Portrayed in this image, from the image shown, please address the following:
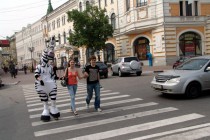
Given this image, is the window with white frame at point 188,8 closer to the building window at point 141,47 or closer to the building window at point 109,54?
the building window at point 141,47

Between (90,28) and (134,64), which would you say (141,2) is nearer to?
(90,28)

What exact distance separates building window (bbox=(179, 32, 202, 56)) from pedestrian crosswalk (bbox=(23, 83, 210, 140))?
26.8 meters

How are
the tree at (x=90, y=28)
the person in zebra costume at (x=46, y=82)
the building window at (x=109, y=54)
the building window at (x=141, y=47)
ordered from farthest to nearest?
the building window at (x=109, y=54) < the building window at (x=141, y=47) < the tree at (x=90, y=28) < the person in zebra costume at (x=46, y=82)

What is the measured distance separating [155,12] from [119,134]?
30.1 m

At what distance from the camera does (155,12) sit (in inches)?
1375

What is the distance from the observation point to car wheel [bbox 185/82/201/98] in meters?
10.4

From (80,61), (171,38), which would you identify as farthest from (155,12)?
(80,61)

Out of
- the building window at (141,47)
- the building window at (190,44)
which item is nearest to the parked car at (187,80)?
the building window at (190,44)

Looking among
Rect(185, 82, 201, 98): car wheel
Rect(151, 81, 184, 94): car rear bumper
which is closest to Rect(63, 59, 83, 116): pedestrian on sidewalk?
Rect(151, 81, 184, 94): car rear bumper

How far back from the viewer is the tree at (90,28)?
3616 cm

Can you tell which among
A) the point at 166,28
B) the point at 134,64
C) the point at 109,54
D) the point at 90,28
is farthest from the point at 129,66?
the point at 109,54

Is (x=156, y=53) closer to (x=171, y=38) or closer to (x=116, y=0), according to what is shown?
(x=171, y=38)

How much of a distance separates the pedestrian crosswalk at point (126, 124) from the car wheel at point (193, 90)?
138 cm

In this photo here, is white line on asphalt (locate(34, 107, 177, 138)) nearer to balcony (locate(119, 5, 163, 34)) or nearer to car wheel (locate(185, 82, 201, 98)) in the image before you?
car wheel (locate(185, 82, 201, 98))
